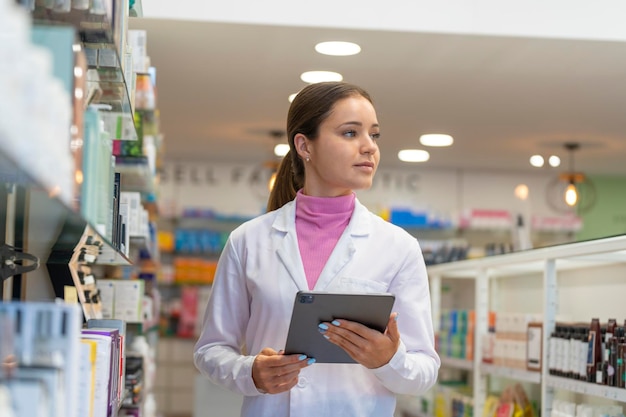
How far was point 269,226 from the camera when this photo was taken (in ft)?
8.67

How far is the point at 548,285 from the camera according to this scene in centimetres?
421

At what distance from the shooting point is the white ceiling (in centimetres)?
532

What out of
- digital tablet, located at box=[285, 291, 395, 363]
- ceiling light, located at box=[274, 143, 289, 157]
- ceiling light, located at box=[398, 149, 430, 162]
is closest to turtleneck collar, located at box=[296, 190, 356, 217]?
digital tablet, located at box=[285, 291, 395, 363]

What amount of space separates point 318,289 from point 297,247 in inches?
5.2

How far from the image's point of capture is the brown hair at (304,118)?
2619mm

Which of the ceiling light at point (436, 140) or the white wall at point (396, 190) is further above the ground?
the ceiling light at point (436, 140)

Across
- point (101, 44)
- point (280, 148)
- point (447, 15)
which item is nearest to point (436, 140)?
point (280, 148)

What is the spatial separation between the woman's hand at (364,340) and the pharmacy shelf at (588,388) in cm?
146

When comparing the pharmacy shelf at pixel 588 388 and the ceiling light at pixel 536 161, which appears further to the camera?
Result: the ceiling light at pixel 536 161

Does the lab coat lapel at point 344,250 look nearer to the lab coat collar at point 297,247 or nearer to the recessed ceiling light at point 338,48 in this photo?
the lab coat collar at point 297,247

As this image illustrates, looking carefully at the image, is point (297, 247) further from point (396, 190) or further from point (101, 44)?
point (396, 190)

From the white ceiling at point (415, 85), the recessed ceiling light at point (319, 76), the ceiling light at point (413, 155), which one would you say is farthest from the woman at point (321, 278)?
the ceiling light at point (413, 155)

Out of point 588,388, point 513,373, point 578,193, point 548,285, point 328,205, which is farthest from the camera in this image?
point 578,193

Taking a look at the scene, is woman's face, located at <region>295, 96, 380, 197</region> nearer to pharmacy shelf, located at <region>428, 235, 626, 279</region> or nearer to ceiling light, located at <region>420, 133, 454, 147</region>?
pharmacy shelf, located at <region>428, 235, 626, 279</region>
